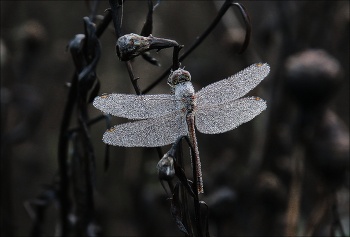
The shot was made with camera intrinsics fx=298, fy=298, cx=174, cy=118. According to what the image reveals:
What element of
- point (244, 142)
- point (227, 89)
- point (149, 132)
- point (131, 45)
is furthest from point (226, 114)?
point (244, 142)

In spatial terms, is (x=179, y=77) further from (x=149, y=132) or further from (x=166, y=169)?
(x=166, y=169)

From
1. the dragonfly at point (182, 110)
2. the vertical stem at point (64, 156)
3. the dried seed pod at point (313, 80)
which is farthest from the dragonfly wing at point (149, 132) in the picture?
the dried seed pod at point (313, 80)

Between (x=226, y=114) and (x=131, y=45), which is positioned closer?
(x=131, y=45)

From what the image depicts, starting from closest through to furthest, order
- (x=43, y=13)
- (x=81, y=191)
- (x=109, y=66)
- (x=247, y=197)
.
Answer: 1. (x=81, y=191)
2. (x=247, y=197)
3. (x=43, y=13)
4. (x=109, y=66)

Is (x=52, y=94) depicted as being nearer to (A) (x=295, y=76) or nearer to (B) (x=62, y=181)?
(B) (x=62, y=181)

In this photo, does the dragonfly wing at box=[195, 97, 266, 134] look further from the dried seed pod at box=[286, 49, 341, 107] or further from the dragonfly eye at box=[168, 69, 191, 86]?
the dried seed pod at box=[286, 49, 341, 107]

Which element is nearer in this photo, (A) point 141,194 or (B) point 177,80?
(B) point 177,80

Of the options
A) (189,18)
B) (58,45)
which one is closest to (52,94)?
(58,45)
